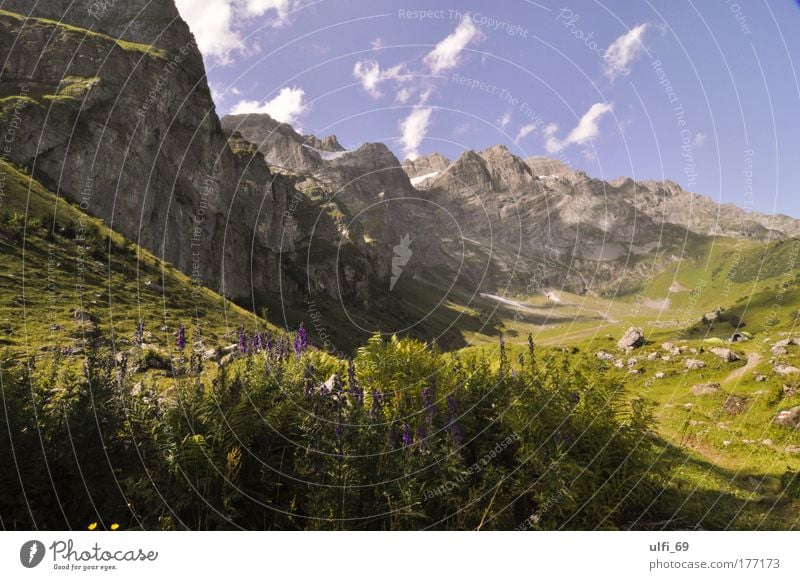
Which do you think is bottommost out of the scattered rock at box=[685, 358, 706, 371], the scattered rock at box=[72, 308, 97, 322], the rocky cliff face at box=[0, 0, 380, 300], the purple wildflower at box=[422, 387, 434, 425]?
the scattered rock at box=[685, 358, 706, 371]

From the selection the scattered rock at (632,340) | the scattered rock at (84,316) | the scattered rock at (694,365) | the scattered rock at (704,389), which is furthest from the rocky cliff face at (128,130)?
the scattered rock at (704,389)

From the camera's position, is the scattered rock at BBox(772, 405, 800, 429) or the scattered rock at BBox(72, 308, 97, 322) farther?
the scattered rock at BBox(72, 308, 97, 322)

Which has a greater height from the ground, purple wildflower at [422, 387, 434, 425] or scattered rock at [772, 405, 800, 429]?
purple wildflower at [422, 387, 434, 425]

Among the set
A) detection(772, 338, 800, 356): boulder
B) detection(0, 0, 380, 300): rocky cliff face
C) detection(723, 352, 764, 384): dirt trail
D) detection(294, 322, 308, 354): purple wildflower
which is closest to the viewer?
detection(294, 322, 308, 354): purple wildflower

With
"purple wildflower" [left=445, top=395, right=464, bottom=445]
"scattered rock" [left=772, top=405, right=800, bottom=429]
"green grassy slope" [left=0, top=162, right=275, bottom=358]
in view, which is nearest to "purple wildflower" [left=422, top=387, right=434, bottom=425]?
"purple wildflower" [left=445, top=395, right=464, bottom=445]

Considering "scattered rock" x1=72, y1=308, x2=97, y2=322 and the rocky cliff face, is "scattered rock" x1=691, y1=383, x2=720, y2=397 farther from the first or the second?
the rocky cliff face

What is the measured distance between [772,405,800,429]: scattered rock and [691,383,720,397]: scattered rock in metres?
7.07

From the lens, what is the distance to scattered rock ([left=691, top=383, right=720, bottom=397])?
24109 millimetres

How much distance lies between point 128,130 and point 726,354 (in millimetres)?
106597

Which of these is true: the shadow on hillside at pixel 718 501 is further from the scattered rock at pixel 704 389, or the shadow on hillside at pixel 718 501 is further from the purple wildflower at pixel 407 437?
the scattered rock at pixel 704 389

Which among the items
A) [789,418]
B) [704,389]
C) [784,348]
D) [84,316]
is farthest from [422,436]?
[784,348]

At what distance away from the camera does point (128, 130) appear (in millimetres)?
86875

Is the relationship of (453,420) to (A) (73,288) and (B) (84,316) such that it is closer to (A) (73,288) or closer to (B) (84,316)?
(B) (84,316)

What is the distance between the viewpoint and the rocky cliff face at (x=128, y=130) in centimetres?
7244
